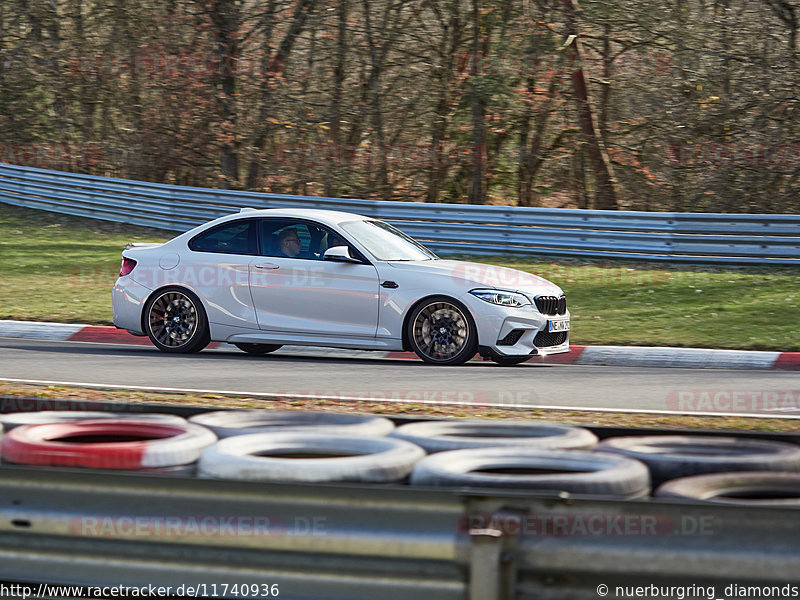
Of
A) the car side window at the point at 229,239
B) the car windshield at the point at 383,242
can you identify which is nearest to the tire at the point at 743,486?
the car windshield at the point at 383,242

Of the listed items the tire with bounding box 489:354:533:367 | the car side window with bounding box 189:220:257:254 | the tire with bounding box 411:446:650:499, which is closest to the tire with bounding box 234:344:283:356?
the car side window with bounding box 189:220:257:254

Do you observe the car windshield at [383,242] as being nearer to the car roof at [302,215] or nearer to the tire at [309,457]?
the car roof at [302,215]

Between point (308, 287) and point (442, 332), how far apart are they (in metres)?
1.37

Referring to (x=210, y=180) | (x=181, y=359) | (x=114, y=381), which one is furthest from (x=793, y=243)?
(x=210, y=180)

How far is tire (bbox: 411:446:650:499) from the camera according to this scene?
332 centimetres

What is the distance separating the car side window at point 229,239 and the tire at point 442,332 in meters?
1.84

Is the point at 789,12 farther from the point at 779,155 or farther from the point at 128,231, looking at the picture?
the point at 128,231

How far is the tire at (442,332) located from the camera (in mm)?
9742

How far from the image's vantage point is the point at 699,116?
2034 centimetres

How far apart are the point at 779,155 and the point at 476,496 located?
18.0m

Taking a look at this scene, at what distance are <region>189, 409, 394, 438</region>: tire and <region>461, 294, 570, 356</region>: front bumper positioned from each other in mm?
5332

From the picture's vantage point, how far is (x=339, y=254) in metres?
9.95

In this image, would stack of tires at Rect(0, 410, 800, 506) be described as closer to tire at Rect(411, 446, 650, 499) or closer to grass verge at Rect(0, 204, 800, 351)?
tire at Rect(411, 446, 650, 499)

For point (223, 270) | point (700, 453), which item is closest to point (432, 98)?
point (223, 270)
